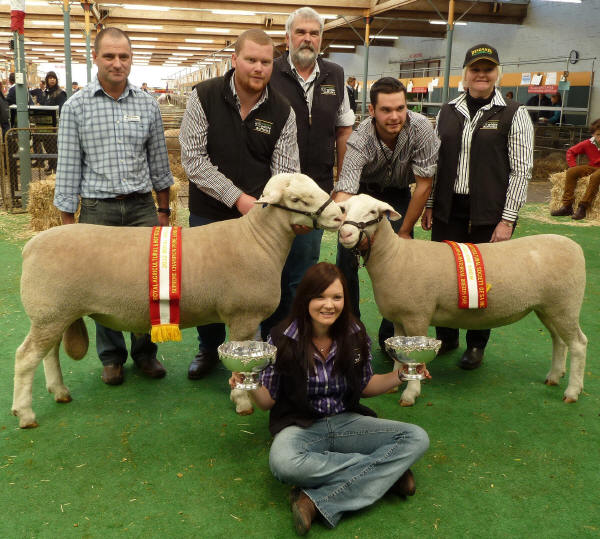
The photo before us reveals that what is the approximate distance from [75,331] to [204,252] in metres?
0.93

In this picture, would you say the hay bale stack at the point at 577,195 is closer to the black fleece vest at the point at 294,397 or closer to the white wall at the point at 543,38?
the white wall at the point at 543,38

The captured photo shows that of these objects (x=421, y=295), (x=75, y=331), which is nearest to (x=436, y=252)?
(x=421, y=295)

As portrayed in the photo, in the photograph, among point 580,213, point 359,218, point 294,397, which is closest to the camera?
point 294,397

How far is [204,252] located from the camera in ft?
10.4

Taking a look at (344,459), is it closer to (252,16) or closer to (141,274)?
(141,274)

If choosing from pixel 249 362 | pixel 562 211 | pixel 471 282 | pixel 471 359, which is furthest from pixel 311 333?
pixel 562 211

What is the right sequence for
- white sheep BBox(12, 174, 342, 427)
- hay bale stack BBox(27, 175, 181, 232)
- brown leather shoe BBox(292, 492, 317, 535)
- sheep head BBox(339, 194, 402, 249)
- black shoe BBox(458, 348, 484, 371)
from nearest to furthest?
brown leather shoe BBox(292, 492, 317, 535)
white sheep BBox(12, 174, 342, 427)
sheep head BBox(339, 194, 402, 249)
black shoe BBox(458, 348, 484, 371)
hay bale stack BBox(27, 175, 181, 232)

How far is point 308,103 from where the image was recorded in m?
3.95

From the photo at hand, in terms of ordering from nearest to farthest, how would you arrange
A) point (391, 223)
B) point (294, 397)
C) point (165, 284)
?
point (294, 397), point (165, 284), point (391, 223)

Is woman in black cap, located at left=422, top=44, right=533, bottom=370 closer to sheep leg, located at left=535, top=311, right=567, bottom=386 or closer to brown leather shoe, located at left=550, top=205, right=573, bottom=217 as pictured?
sheep leg, located at left=535, top=311, right=567, bottom=386

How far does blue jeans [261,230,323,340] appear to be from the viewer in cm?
395

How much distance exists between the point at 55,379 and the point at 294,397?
165 centimetres

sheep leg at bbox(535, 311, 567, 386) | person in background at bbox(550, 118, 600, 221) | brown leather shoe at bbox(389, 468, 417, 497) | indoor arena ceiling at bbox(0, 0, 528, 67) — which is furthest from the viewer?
indoor arena ceiling at bbox(0, 0, 528, 67)

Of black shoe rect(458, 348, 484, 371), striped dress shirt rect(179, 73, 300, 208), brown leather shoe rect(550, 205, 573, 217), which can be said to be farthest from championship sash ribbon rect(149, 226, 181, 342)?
brown leather shoe rect(550, 205, 573, 217)
